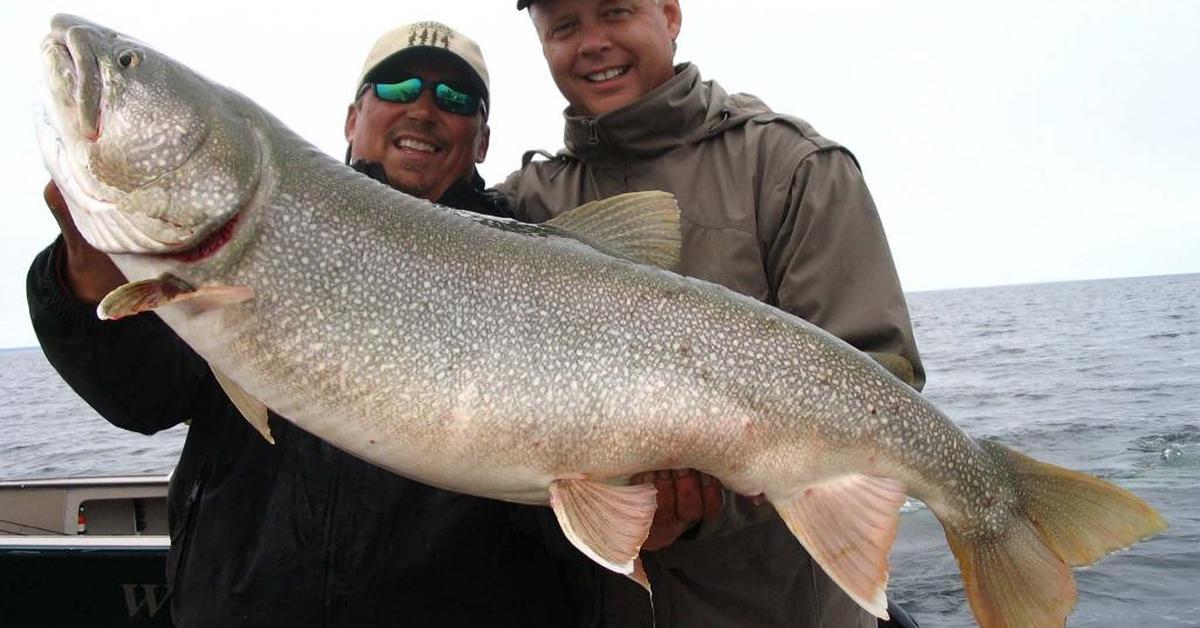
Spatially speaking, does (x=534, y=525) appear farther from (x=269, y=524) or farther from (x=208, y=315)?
(x=208, y=315)

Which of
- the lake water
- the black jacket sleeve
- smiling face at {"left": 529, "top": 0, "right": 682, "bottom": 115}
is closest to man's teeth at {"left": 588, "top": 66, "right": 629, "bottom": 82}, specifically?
smiling face at {"left": 529, "top": 0, "right": 682, "bottom": 115}

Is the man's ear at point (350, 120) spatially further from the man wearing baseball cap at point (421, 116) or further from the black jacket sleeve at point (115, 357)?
the black jacket sleeve at point (115, 357)

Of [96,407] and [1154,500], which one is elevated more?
[96,407]

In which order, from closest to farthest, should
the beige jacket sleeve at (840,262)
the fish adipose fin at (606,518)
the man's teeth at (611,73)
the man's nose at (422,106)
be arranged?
the fish adipose fin at (606,518)
the beige jacket sleeve at (840,262)
the man's teeth at (611,73)
the man's nose at (422,106)

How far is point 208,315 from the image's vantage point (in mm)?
2520

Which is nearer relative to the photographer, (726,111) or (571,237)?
(571,237)

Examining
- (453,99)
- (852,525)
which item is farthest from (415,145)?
(852,525)

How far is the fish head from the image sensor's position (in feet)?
8.09

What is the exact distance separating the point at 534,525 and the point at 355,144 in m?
2.01

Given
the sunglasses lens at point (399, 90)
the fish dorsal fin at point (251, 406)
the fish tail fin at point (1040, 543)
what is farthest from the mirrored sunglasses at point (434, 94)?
the fish tail fin at point (1040, 543)

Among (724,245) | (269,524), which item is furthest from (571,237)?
(269,524)

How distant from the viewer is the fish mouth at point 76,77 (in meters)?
2.45

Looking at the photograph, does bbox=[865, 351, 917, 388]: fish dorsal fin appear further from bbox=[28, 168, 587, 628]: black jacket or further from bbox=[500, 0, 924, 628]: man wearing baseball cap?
bbox=[28, 168, 587, 628]: black jacket

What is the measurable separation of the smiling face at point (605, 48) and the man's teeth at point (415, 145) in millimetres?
674
